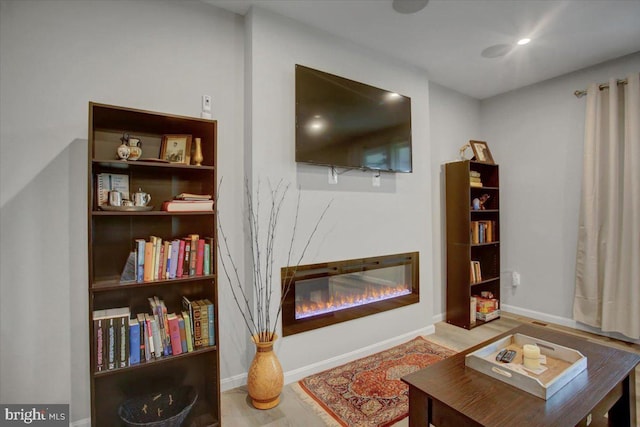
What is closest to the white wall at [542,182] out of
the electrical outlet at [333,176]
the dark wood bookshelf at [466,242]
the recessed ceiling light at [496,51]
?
the dark wood bookshelf at [466,242]

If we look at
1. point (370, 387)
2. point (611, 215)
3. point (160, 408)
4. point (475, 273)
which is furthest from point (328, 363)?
point (611, 215)

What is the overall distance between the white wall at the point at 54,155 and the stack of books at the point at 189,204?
0.53 metres

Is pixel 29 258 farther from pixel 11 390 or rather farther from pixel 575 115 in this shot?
pixel 575 115

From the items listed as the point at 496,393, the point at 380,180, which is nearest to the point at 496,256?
the point at 380,180

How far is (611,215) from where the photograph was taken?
3002mm

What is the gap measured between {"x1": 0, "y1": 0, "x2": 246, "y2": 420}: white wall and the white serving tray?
2140 millimetres

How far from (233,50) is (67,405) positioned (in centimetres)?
245

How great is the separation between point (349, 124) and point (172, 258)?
1674 millimetres

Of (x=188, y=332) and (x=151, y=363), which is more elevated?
(x=188, y=332)

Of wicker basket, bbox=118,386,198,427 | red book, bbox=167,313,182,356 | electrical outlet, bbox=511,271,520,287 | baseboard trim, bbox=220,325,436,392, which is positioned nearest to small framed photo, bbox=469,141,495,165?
electrical outlet, bbox=511,271,520,287

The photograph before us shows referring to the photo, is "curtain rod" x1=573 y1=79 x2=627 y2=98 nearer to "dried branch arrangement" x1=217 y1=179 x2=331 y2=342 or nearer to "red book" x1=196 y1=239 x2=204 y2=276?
"dried branch arrangement" x1=217 y1=179 x2=331 y2=342

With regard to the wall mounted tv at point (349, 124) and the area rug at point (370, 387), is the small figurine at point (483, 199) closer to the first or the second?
the wall mounted tv at point (349, 124)

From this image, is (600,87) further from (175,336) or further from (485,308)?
(175,336)

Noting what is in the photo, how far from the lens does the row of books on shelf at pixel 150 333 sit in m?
1.56
